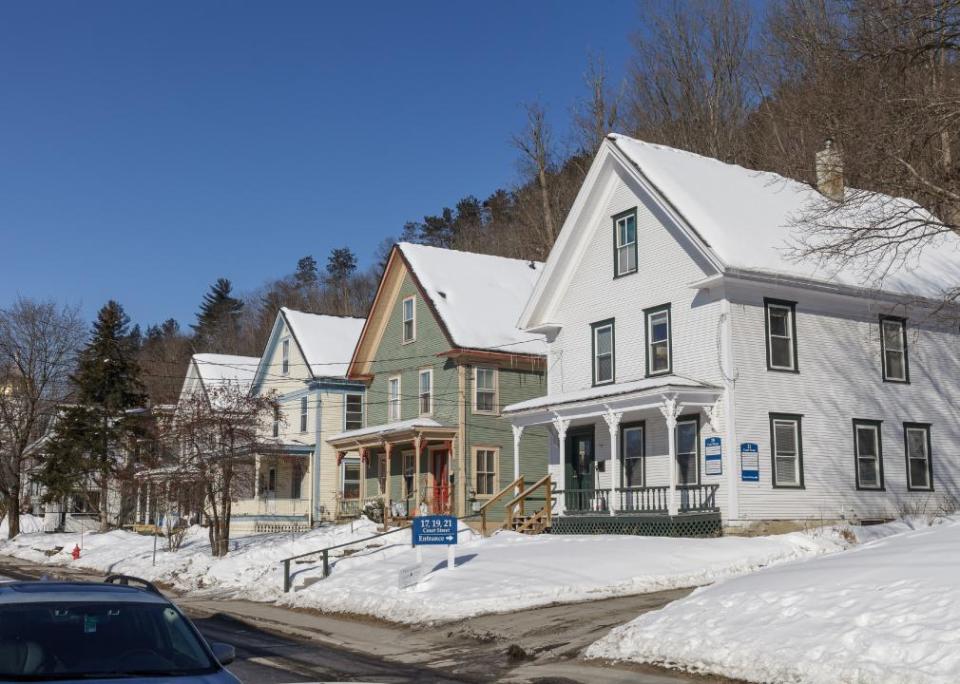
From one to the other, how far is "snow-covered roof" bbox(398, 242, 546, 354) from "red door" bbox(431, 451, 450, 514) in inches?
163

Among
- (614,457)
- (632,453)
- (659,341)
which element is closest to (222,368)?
(632,453)

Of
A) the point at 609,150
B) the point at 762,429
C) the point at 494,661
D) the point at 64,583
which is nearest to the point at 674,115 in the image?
the point at 609,150

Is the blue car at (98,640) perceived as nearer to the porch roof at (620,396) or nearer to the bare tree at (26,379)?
the porch roof at (620,396)

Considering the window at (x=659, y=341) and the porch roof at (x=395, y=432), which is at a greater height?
the window at (x=659, y=341)

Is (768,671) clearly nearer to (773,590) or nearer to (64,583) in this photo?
(773,590)

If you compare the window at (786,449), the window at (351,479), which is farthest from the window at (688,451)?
the window at (351,479)

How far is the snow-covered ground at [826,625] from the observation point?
34.0ft

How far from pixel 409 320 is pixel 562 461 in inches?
467

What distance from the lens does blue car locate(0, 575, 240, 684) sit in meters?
6.40

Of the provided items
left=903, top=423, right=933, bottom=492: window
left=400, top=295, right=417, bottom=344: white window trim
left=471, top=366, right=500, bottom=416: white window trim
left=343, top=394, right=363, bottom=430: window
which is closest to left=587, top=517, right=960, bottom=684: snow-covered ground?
left=903, top=423, right=933, bottom=492: window

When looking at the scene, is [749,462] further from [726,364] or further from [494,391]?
[494,391]

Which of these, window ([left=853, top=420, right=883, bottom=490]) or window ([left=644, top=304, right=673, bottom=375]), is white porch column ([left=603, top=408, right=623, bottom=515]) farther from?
window ([left=853, top=420, right=883, bottom=490])

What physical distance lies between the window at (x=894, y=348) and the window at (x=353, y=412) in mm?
20741

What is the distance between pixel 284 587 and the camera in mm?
24203
